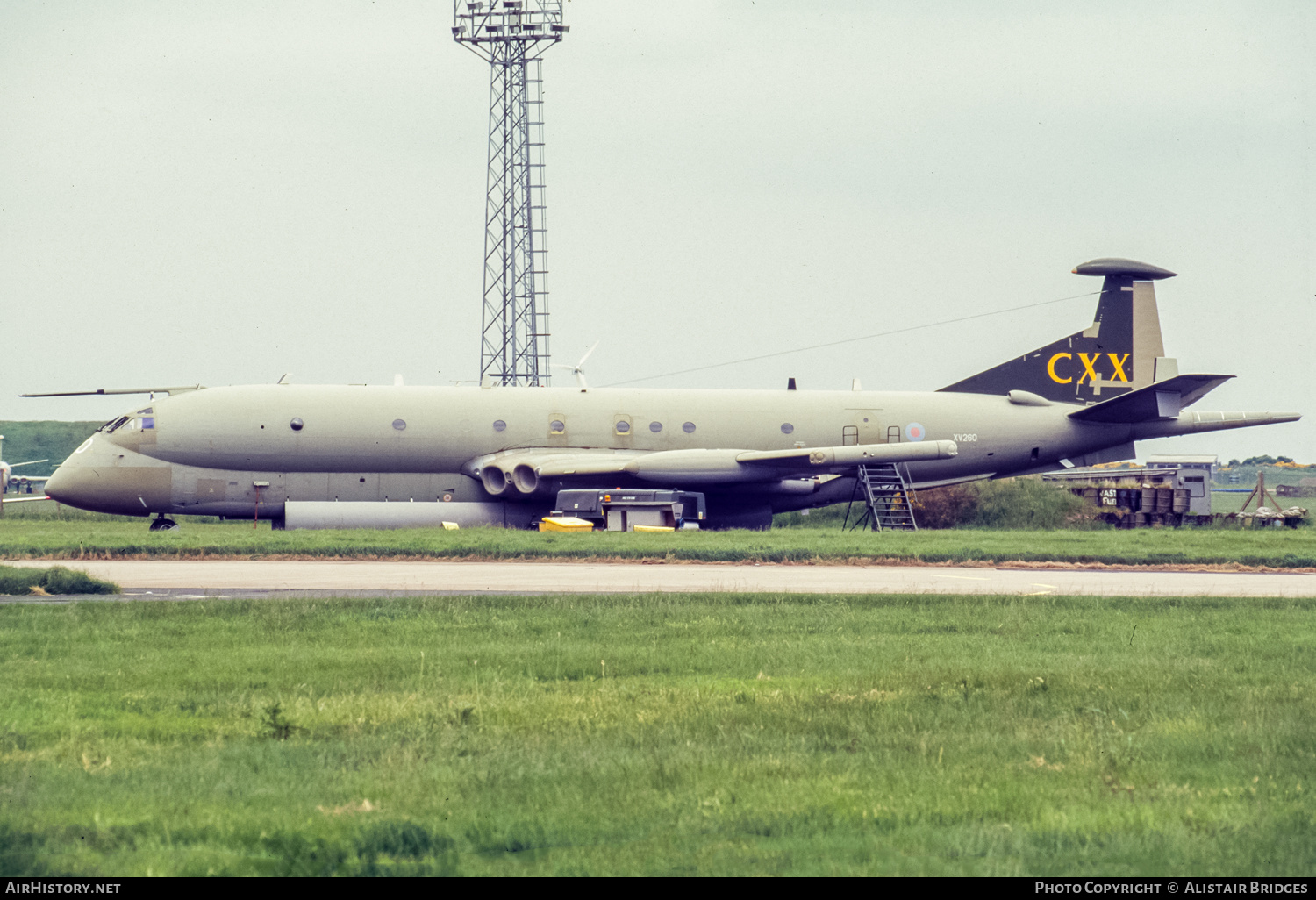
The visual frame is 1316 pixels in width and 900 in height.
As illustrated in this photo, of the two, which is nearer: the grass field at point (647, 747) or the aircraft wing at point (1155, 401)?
the grass field at point (647, 747)

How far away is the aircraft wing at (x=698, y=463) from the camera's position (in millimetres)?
32031

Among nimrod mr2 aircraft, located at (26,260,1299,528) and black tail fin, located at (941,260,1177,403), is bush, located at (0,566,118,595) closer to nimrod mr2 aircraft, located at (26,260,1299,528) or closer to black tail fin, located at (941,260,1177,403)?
nimrod mr2 aircraft, located at (26,260,1299,528)

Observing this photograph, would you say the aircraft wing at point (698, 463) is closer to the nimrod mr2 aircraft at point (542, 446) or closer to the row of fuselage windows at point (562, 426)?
the nimrod mr2 aircraft at point (542, 446)

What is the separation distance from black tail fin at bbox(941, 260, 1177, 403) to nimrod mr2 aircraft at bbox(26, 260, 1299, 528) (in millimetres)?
568

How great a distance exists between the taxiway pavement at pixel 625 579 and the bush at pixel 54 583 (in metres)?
0.38

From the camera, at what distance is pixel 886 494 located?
35.3 m

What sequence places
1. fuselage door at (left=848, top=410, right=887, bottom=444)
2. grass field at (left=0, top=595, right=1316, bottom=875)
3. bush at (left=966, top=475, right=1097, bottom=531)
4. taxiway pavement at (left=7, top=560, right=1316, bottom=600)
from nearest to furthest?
grass field at (left=0, top=595, right=1316, bottom=875)
taxiway pavement at (left=7, top=560, right=1316, bottom=600)
fuselage door at (left=848, top=410, right=887, bottom=444)
bush at (left=966, top=475, right=1097, bottom=531)

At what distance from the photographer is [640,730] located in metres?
7.71

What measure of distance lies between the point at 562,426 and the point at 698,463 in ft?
13.5

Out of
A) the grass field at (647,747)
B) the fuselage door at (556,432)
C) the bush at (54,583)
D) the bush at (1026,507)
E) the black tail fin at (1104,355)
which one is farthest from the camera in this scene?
the bush at (1026,507)

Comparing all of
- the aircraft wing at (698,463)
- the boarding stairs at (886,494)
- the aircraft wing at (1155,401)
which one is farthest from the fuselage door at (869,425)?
the aircraft wing at (1155,401)

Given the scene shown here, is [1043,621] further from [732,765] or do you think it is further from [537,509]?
[537,509]

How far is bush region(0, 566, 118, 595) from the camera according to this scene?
16.1 metres

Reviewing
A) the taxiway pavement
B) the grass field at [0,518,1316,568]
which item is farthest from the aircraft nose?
the taxiway pavement
